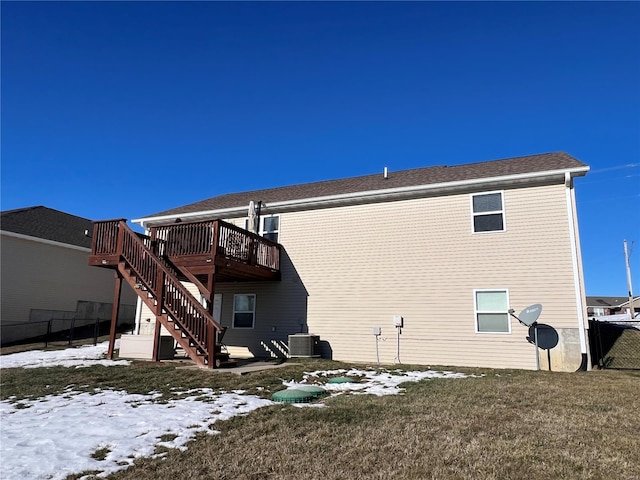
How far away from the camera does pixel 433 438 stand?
157 inches

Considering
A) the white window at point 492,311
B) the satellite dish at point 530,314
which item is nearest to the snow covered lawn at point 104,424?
the white window at point 492,311

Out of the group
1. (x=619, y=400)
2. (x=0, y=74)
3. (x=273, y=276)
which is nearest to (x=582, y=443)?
(x=619, y=400)

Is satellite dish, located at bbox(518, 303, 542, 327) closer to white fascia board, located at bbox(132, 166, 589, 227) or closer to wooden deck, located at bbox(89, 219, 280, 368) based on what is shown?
white fascia board, located at bbox(132, 166, 589, 227)

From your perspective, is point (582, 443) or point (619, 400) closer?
point (582, 443)

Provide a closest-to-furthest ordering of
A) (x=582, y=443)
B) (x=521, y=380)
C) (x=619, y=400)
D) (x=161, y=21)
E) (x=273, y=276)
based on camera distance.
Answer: (x=582, y=443)
(x=619, y=400)
(x=521, y=380)
(x=161, y=21)
(x=273, y=276)

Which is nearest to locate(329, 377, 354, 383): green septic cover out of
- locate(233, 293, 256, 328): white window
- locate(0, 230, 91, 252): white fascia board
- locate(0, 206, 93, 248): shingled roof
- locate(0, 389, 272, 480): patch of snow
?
locate(0, 389, 272, 480): patch of snow

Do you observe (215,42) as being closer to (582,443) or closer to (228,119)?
(228,119)

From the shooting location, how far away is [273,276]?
12.5m

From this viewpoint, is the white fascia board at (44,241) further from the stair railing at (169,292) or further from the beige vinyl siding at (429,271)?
the beige vinyl siding at (429,271)

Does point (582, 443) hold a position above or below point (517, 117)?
below

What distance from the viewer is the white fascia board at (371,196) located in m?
10.1

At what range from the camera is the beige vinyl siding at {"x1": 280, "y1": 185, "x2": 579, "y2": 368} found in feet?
32.2

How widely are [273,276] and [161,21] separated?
8265 mm

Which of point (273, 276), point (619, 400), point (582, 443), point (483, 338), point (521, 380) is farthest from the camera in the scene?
point (273, 276)
